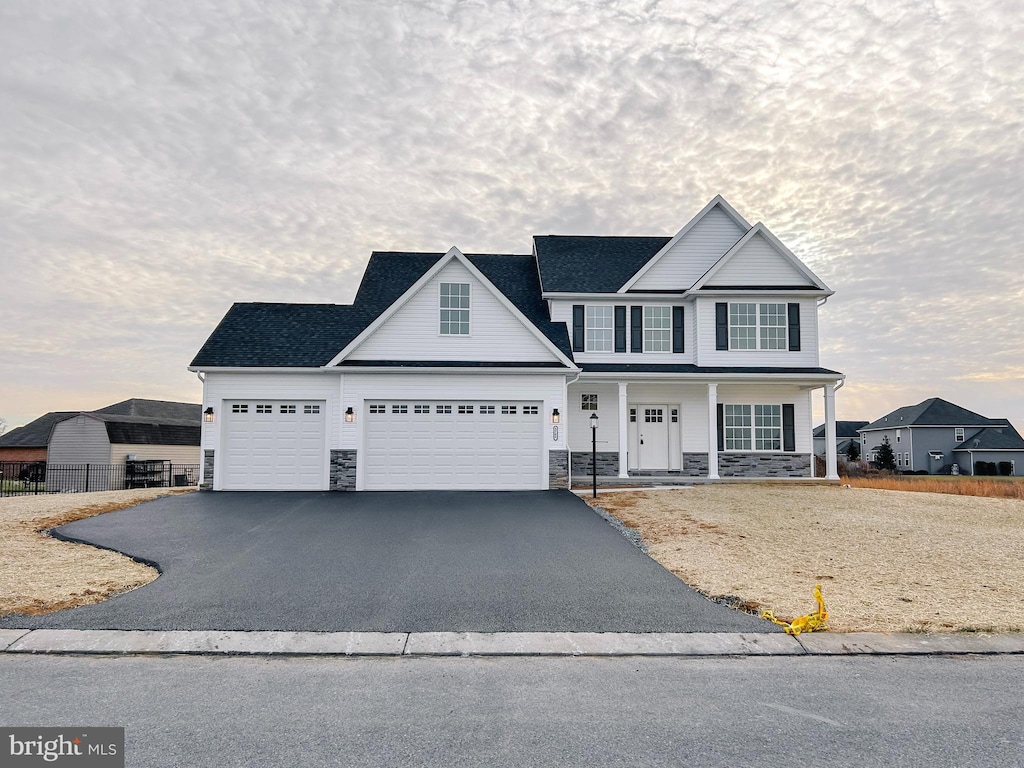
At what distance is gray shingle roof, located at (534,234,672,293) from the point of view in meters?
21.5

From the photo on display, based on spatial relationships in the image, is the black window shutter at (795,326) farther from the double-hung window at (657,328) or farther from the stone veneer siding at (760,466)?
the double-hung window at (657,328)

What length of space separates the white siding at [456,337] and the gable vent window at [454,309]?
131 millimetres

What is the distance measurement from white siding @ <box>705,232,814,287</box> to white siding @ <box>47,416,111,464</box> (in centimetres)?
3365

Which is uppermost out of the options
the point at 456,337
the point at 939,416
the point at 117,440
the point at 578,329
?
the point at 578,329

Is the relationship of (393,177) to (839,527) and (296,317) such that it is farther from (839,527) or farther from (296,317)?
(839,527)

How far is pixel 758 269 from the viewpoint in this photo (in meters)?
20.9

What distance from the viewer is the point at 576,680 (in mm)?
4754

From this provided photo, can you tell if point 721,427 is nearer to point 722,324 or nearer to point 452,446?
point 722,324

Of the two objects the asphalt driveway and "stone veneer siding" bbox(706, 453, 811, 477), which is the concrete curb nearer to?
the asphalt driveway

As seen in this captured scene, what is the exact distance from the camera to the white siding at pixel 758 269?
2078 centimetres

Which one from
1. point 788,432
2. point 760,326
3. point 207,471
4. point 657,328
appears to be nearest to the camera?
point 207,471

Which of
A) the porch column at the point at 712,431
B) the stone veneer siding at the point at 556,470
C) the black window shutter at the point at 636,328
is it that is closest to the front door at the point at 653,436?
the porch column at the point at 712,431

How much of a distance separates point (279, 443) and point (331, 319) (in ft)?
14.9

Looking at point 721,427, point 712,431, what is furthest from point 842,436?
point 712,431
